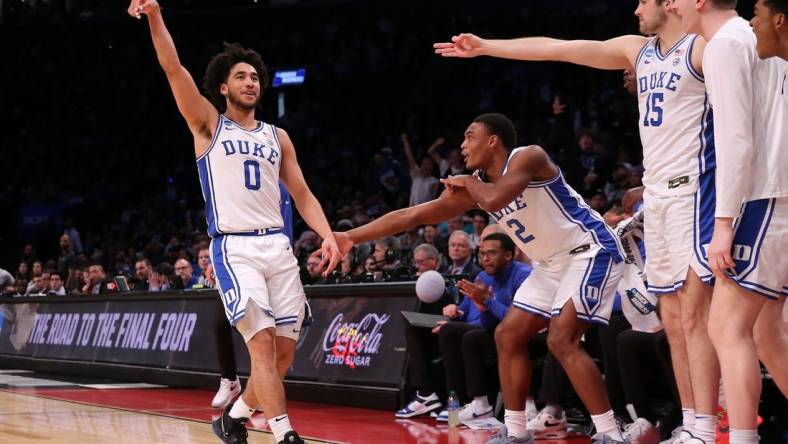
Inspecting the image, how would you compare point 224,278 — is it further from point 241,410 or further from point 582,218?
point 582,218

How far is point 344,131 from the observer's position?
829 inches

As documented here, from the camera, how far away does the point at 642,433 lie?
19.3 ft

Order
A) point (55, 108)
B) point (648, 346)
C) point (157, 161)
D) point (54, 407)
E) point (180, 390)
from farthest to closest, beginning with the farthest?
point (55, 108), point (157, 161), point (180, 390), point (54, 407), point (648, 346)

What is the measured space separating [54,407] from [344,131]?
1299cm

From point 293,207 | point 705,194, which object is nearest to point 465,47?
point 705,194

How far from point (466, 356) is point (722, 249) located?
348 centimetres

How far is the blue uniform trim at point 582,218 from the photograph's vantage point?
5902mm

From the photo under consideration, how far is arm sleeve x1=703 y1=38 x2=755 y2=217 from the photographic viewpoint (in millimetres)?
3842

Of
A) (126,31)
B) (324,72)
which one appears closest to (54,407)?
(324,72)

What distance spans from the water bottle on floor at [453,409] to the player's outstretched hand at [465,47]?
281 cm

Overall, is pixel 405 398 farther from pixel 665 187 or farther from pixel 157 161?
pixel 157 161

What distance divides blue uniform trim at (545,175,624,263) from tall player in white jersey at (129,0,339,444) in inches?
52.7

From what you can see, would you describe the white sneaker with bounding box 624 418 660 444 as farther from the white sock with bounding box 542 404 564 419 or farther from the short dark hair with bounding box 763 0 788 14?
the short dark hair with bounding box 763 0 788 14

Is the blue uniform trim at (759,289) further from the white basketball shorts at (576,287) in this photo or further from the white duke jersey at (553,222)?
the white duke jersey at (553,222)
